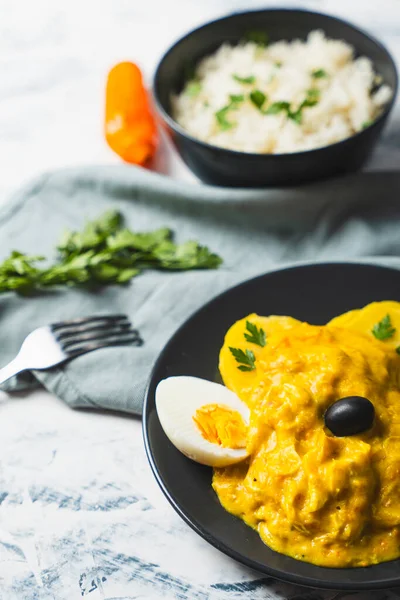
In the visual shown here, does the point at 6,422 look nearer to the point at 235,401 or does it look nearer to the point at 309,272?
the point at 235,401

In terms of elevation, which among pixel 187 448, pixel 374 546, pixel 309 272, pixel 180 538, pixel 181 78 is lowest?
pixel 180 538

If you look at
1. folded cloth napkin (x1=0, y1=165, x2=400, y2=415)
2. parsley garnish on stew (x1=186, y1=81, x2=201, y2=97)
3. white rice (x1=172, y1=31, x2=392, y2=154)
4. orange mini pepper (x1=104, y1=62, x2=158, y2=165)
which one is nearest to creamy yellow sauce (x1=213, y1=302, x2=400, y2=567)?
folded cloth napkin (x1=0, y1=165, x2=400, y2=415)

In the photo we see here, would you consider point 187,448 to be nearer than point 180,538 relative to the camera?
Yes

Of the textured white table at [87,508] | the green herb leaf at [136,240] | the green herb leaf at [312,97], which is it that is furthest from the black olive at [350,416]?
the green herb leaf at [312,97]

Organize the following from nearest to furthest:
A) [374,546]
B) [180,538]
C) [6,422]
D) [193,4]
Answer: [374,546]
[180,538]
[6,422]
[193,4]

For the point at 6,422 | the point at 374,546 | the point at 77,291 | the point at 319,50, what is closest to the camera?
→ the point at 374,546

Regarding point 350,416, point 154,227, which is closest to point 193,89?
→ point 154,227

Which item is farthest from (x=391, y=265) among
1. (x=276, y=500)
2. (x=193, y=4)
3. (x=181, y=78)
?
(x=193, y=4)
